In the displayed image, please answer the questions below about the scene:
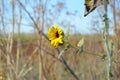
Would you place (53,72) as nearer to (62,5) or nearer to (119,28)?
(62,5)

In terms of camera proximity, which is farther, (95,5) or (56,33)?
(56,33)

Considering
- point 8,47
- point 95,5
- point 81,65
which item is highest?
point 95,5

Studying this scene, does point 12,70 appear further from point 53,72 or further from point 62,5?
point 62,5

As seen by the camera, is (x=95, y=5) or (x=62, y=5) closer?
(x=95, y=5)

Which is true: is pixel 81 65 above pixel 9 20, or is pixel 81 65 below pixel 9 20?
below

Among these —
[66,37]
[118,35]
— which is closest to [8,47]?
[118,35]

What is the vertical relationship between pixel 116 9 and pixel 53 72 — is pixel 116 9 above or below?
above

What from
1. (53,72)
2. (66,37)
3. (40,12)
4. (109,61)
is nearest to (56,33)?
(66,37)

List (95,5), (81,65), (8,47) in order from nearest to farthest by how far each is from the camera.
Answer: (95,5)
(8,47)
(81,65)

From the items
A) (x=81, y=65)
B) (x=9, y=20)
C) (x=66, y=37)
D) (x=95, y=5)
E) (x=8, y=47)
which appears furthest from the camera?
(x=81, y=65)
